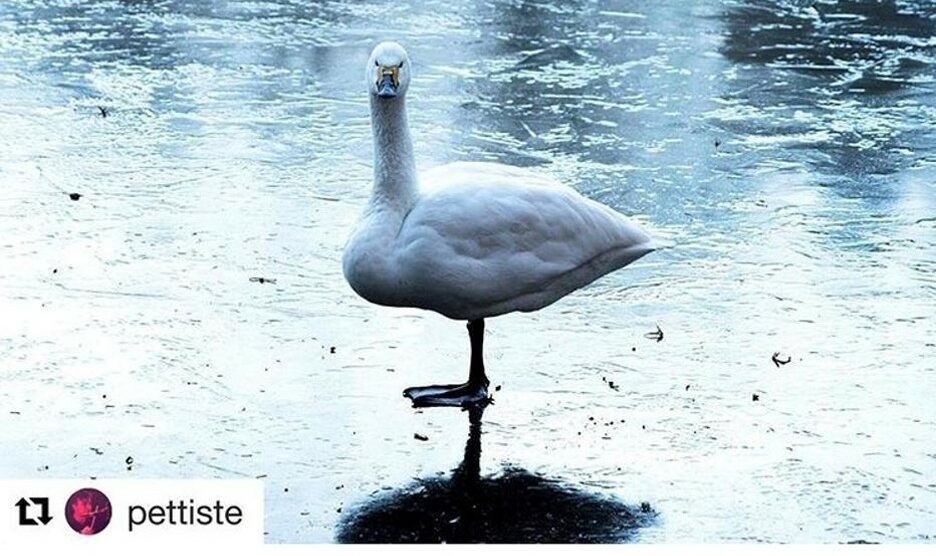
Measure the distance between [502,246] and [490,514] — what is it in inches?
42.5

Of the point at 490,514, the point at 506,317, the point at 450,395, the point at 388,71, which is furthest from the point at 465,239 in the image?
the point at 506,317

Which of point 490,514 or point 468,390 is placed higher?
point 468,390

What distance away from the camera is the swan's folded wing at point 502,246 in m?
6.07

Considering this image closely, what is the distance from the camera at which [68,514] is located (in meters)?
5.17

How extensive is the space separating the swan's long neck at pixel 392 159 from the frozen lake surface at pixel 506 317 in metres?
0.68

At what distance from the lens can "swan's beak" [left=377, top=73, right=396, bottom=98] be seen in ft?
20.6

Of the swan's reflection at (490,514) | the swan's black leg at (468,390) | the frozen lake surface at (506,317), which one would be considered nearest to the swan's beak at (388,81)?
the swan's black leg at (468,390)

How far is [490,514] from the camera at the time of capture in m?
5.49

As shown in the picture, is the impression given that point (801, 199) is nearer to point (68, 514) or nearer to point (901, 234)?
point (901, 234)

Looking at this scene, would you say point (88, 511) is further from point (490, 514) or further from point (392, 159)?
point (392, 159)

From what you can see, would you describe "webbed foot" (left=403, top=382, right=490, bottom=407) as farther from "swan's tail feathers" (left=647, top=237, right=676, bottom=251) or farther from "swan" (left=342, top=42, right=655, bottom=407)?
"swan's tail feathers" (left=647, top=237, right=676, bottom=251)

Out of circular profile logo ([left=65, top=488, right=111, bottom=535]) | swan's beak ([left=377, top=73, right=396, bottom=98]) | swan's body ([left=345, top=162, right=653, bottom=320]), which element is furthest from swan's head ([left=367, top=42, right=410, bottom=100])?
circular profile logo ([left=65, top=488, right=111, bottom=535])

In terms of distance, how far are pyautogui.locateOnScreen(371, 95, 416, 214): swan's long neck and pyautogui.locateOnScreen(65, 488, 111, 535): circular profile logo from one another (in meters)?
1.52

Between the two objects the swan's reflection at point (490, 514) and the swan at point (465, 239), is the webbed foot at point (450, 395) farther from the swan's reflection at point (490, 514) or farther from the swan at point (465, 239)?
the swan's reflection at point (490, 514)
